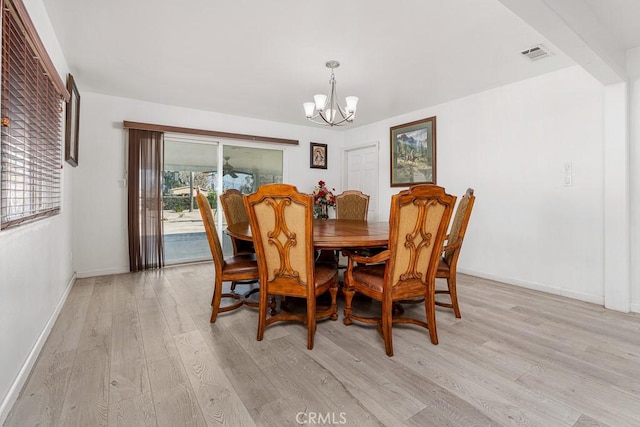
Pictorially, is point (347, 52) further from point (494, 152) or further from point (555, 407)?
point (555, 407)

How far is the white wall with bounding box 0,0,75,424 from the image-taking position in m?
1.37

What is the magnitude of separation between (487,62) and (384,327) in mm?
2605

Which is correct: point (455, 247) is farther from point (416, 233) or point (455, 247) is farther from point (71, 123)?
point (71, 123)

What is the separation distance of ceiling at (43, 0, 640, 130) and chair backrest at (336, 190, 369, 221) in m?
1.26

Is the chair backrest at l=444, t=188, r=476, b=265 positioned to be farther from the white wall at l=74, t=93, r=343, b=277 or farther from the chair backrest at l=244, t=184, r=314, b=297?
the white wall at l=74, t=93, r=343, b=277

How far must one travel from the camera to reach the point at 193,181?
447 centimetres

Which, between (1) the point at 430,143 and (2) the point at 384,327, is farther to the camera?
(1) the point at 430,143

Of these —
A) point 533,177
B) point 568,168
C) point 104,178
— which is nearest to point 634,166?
point 568,168

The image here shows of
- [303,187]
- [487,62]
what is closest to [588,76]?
[487,62]

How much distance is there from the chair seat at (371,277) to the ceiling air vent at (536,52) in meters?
2.27

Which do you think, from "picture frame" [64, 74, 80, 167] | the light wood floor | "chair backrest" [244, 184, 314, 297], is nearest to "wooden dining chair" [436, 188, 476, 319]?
the light wood floor

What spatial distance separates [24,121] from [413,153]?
4.13 m

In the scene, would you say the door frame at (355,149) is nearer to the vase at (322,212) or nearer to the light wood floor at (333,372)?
the vase at (322,212)

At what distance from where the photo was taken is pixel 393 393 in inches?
58.9
